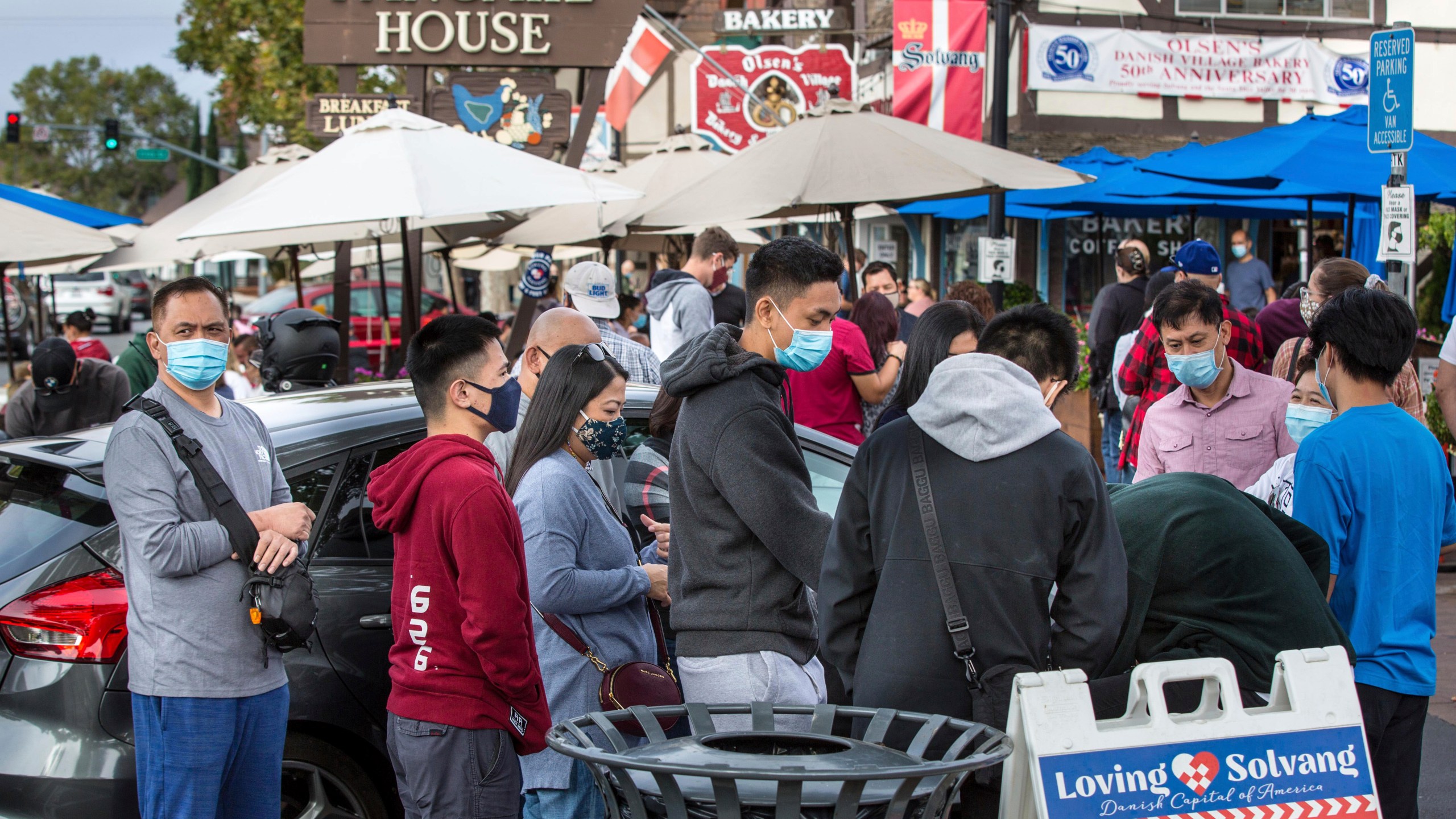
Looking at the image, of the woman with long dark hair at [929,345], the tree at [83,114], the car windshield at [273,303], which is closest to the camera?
the woman with long dark hair at [929,345]

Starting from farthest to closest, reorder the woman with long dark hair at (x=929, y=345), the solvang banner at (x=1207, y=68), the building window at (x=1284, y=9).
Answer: the building window at (x=1284, y=9), the solvang banner at (x=1207, y=68), the woman with long dark hair at (x=929, y=345)

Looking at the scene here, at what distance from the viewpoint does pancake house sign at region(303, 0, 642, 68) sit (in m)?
10.5

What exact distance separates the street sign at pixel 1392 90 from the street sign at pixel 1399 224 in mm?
275

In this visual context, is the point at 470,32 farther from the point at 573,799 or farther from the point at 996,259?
the point at 573,799

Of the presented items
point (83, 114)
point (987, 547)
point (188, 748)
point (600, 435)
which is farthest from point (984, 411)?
point (83, 114)

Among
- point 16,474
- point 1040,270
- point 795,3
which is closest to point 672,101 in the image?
point 795,3

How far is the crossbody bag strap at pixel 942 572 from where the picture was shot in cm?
260

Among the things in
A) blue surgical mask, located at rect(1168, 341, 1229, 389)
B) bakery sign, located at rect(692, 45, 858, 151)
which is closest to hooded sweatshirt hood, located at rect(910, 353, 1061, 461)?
blue surgical mask, located at rect(1168, 341, 1229, 389)

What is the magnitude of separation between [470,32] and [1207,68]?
1013 cm

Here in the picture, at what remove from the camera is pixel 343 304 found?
36.3 feet

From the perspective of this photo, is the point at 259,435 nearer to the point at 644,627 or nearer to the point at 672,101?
the point at 644,627

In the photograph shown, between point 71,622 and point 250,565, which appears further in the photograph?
point 71,622

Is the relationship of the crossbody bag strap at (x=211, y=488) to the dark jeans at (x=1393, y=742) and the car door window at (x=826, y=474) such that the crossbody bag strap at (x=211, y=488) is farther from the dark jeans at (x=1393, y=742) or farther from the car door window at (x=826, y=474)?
the dark jeans at (x=1393, y=742)

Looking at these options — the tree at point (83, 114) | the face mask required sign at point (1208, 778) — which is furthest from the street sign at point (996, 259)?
the tree at point (83, 114)
